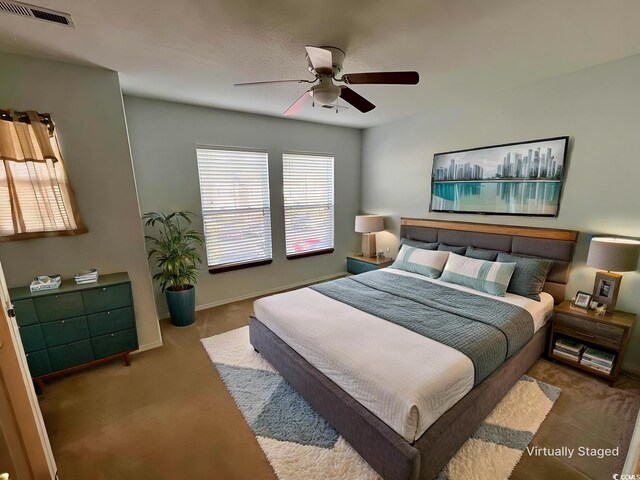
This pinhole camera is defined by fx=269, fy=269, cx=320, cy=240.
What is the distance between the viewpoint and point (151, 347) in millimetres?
2916

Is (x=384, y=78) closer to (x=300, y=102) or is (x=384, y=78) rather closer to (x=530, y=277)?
(x=300, y=102)

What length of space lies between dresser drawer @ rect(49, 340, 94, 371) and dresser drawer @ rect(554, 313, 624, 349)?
4298mm

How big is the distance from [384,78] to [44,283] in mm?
3181

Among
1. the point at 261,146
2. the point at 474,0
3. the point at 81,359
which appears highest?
the point at 474,0

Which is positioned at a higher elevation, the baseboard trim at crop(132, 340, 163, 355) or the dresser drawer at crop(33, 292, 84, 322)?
the dresser drawer at crop(33, 292, 84, 322)

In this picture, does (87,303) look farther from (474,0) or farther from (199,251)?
(474,0)

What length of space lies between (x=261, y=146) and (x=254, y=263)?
5.73 ft

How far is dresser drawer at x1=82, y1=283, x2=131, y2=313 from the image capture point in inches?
93.2

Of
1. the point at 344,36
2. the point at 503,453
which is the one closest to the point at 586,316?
the point at 503,453

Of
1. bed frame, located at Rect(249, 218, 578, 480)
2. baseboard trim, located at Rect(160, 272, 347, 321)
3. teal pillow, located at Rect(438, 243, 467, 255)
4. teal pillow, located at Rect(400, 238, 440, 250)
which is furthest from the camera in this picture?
baseboard trim, located at Rect(160, 272, 347, 321)

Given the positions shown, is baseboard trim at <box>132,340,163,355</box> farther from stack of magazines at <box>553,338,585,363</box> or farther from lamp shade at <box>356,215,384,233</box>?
stack of magazines at <box>553,338,585,363</box>

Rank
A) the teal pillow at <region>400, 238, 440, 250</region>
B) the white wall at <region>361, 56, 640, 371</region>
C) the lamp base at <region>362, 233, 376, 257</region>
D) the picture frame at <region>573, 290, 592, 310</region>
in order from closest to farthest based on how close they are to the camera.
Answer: the white wall at <region>361, 56, 640, 371</region> < the picture frame at <region>573, 290, 592, 310</region> < the teal pillow at <region>400, 238, 440, 250</region> < the lamp base at <region>362, 233, 376, 257</region>

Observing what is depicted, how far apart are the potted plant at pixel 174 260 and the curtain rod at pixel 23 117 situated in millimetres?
1186

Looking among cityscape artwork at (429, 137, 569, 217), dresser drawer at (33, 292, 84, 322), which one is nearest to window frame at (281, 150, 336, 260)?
cityscape artwork at (429, 137, 569, 217)
